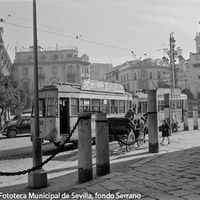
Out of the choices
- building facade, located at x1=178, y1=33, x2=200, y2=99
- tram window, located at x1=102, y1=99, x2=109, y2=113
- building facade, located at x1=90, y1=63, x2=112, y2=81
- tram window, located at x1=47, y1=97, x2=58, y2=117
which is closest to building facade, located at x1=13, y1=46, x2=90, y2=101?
building facade, located at x1=178, y1=33, x2=200, y2=99

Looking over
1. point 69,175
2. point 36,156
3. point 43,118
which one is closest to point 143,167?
point 69,175

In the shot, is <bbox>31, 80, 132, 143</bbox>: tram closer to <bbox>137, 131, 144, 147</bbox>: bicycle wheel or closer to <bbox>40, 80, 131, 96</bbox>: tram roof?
<bbox>40, 80, 131, 96</bbox>: tram roof

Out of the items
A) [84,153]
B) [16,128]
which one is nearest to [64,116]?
[84,153]

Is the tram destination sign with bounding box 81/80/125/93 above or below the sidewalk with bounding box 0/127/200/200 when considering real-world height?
above

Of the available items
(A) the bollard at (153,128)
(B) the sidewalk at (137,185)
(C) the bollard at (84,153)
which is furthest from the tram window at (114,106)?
(C) the bollard at (84,153)

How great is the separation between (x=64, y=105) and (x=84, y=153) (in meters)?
7.33

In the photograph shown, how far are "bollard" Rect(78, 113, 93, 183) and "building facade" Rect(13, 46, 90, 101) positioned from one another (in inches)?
2153

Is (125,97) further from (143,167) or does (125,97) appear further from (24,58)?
(24,58)

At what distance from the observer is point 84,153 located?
6.34 m

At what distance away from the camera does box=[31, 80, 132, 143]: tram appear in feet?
40.9

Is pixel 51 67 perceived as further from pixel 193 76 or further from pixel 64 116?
pixel 64 116

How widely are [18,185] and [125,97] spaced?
12101 millimetres

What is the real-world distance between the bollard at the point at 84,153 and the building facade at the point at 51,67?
179ft

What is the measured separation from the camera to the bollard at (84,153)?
248 inches
